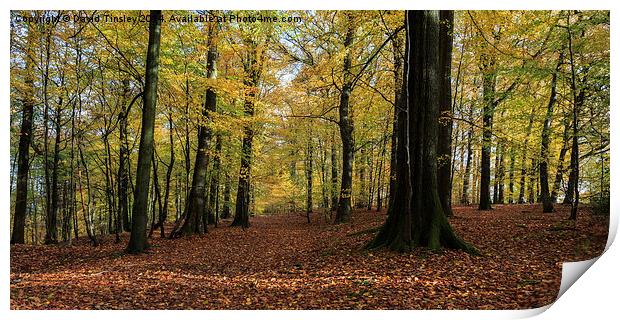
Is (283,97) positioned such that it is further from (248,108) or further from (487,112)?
(487,112)

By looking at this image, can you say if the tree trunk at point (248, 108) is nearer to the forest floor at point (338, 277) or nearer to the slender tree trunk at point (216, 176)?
the slender tree trunk at point (216, 176)

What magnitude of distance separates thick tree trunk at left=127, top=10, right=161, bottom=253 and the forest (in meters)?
0.04

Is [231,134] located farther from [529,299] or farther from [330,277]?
[529,299]

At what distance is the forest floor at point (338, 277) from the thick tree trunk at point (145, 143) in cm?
55

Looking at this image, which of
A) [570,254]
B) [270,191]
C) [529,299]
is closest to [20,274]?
[529,299]

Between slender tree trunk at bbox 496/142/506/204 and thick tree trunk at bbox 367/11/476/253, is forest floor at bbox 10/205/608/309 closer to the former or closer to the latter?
thick tree trunk at bbox 367/11/476/253

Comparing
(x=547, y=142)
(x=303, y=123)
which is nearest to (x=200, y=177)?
(x=303, y=123)

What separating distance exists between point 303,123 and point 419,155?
818 cm

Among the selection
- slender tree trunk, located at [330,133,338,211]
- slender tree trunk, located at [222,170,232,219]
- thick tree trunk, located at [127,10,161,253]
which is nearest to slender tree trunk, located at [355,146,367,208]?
slender tree trunk, located at [330,133,338,211]

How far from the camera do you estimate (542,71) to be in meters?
7.18

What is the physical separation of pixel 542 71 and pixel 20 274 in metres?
10.4

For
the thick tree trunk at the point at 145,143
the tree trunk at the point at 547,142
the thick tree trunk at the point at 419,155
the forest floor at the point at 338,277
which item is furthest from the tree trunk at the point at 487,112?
the thick tree trunk at the point at 145,143

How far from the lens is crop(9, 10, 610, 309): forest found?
4.64 metres

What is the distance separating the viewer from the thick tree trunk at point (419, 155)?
209 inches
